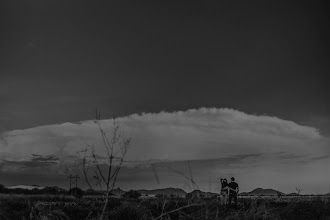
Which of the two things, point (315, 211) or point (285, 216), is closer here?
point (285, 216)

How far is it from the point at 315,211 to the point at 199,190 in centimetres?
1154

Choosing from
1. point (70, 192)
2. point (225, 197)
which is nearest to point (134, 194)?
point (70, 192)

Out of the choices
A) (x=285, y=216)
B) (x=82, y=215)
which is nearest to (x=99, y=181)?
(x=285, y=216)

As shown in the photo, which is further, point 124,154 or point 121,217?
point 121,217

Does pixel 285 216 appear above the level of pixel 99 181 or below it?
below

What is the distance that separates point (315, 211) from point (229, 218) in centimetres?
984

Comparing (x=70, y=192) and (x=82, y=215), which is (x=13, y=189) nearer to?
(x=70, y=192)

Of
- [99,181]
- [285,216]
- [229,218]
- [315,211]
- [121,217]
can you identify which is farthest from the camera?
[121,217]

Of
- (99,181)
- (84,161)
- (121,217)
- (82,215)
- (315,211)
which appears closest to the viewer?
(99,181)

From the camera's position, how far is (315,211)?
15.7 metres

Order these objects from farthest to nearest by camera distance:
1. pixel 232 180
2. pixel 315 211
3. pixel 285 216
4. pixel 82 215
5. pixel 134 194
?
1. pixel 134 194
2. pixel 232 180
3. pixel 82 215
4. pixel 315 211
5. pixel 285 216

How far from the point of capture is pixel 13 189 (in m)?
91.2

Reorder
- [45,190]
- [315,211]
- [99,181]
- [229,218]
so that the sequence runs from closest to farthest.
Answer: [99,181] → [229,218] → [315,211] → [45,190]

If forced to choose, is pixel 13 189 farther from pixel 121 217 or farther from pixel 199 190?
pixel 199 190
